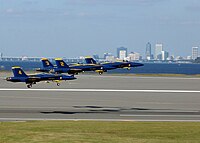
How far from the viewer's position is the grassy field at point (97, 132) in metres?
25.4

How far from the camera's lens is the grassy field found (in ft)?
83.5

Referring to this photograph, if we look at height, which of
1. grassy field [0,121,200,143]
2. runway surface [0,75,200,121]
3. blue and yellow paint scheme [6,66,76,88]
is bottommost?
runway surface [0,75,200,121]

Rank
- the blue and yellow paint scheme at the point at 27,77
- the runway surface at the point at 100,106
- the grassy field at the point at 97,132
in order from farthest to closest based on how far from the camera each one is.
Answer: the blue and yellow paint scheme at the point at 27,77 < the runway surface at the point at 100,106 < the grassy field at the point at 97,132

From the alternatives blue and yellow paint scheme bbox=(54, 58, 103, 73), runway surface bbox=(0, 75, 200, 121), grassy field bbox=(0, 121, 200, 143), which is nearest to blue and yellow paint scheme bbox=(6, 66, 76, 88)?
runway surface bbox=(0, 75, 200, 121)

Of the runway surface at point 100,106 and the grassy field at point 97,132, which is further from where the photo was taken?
the runway surface at point 100,106

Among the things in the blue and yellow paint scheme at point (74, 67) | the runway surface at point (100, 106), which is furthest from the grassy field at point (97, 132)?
the blue and yellow paint scheme at point (74, 67)

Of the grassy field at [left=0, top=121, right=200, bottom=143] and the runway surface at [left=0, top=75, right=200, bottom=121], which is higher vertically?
the grassy field at [left=0, top=121, right=200, bottom=143]

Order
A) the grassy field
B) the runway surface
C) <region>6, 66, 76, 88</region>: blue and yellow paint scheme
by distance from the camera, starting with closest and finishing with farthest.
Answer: the grassy field < the runway surface < <region>6, 66, 76, 88</region>: blue and yellow paint scheme

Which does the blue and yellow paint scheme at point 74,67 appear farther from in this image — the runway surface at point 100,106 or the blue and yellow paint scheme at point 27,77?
the runway surface at point 100,106

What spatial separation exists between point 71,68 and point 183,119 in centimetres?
6191

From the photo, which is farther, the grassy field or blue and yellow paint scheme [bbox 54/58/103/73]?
blue and yellow paint scheme [bbox 54/58/103/73]

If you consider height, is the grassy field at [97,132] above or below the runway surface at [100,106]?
above

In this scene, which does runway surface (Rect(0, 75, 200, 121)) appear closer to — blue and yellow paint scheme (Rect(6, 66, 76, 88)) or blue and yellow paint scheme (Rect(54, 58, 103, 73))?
blue and yellow paint scheme (Rect(6, 66, 76, 88))

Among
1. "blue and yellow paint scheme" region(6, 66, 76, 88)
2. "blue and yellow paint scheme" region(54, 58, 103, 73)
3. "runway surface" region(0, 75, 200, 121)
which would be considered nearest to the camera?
"runway surface" region(0, 75, 200, 121)
